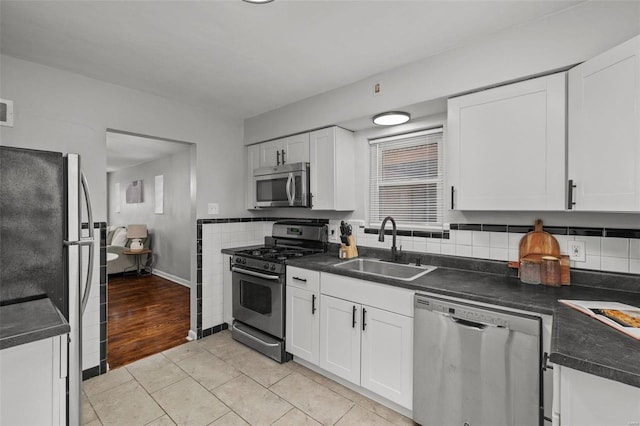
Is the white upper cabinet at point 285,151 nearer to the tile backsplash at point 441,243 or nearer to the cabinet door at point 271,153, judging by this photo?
the cabinet door at point 271,153

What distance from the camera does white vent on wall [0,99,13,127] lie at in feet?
6.68

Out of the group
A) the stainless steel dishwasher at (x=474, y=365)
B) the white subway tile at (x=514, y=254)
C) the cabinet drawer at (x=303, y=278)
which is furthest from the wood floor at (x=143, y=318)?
the white subway tile at (x=514, y=254)

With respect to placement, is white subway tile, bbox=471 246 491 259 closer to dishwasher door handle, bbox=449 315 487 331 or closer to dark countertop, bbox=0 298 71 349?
dishwasher door handle, bbox=449 315 487 331

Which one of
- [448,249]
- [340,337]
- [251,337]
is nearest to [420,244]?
[448,249]

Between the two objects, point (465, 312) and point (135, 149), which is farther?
point (135, 149)

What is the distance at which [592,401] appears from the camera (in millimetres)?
920

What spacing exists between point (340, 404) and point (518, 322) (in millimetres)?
1300

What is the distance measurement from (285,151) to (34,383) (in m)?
2.55

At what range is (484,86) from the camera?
75.0 inches

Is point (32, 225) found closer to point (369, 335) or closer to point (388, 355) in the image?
point (369, 335)

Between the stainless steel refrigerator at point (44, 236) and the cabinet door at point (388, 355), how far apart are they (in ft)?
5.29

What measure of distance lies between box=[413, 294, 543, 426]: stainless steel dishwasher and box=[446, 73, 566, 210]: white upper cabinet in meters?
0.71

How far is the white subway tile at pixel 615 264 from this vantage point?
68.0 inches

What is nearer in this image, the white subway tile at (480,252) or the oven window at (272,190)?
the white subway tile at (480,252)
